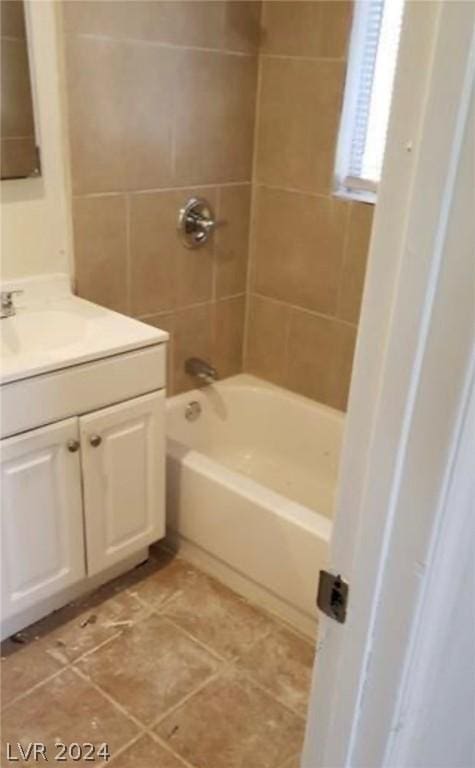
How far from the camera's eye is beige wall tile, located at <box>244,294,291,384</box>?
8.42 ft

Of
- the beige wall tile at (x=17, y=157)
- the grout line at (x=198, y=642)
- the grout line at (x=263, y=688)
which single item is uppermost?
the beige wall tile at (x=17, y=157)

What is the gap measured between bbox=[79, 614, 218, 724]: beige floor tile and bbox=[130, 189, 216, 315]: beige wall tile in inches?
41.3

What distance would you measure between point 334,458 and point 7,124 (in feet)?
5.07

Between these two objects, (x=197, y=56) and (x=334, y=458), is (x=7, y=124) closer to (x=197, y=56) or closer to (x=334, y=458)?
(x=197, y=56)

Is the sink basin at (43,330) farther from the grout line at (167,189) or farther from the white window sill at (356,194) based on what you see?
the white window sill at (356,194)

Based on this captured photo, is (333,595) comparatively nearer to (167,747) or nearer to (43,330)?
(167,747)

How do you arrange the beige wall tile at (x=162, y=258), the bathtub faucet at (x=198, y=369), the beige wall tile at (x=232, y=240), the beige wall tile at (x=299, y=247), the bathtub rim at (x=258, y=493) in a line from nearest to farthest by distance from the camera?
the bathtub rim at (x=258, y=493) < the beige wall tile at (x=162, y=258) < the beige wall tile at (x=299, y=247) < the beige wall tile at (x=232, y=240) < the bathtub faucet at (x=198, y=369)

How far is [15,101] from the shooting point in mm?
1765

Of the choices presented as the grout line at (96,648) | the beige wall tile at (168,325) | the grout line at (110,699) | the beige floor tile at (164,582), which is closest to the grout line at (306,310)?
the beige wall tile at (168,325)

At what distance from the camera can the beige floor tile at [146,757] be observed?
1.52 m

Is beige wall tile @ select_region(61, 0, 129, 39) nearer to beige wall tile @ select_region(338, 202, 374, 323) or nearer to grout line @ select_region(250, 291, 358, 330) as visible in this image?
beige wall tile @ select_region(338, 202, 374, 323)

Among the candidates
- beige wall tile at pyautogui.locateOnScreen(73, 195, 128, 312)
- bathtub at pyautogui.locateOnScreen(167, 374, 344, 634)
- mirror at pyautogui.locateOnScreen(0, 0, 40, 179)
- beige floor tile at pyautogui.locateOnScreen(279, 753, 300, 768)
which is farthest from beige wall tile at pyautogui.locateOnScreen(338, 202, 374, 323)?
beige floor tile at pyautogui.locateOnScreen(279, 753, 300, 768)

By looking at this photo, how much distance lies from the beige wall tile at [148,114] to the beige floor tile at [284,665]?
1.44 metres

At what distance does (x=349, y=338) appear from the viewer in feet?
7.72
